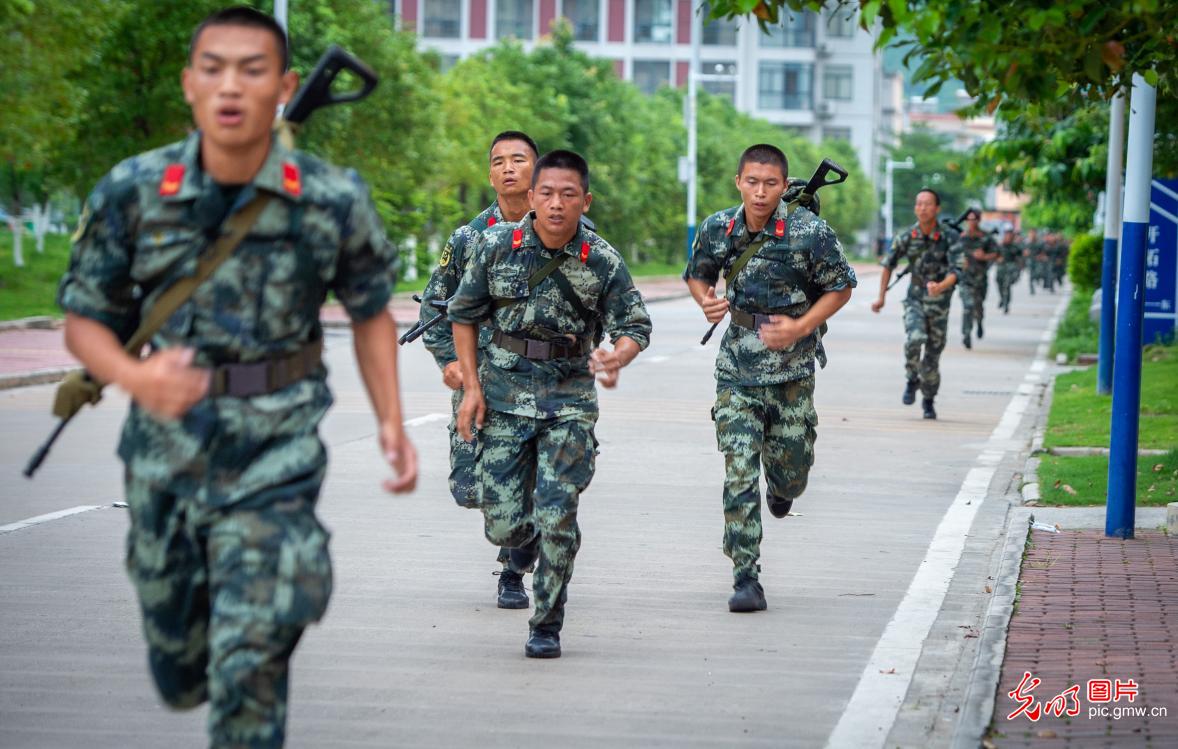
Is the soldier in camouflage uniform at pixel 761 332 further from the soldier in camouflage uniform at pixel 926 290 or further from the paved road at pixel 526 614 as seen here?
the soldier in camouflage uniform at pixel 926 290

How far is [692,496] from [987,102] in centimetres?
479

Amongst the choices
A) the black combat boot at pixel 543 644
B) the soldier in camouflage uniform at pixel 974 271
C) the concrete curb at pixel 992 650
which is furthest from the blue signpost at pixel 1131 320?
the soldier in camouflage uniform at pixel 974 271

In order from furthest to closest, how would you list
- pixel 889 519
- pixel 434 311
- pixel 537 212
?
1. pixel 889 519
2. pixel 434 311
3. pixel 537 212

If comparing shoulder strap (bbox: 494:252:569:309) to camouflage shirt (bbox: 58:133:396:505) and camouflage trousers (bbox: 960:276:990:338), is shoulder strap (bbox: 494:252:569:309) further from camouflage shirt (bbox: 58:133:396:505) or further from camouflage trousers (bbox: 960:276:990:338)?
camouflage trousers (bbox: 960:276:990:338)

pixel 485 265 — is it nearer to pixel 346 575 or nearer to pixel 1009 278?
pixel 346 575

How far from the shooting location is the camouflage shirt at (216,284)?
4.45 meters

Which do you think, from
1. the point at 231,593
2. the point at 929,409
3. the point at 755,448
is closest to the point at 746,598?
the point at 755,448

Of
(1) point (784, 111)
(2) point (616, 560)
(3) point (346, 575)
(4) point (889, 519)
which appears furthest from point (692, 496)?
(1) point (784, 111)

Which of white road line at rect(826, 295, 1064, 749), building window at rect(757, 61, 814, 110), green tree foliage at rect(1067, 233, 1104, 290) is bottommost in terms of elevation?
white road line at rect(826, 295, 1064, 749)

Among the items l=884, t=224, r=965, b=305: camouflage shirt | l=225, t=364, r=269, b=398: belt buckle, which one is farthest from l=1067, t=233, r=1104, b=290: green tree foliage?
l=225, t=364, r=269, b=398: belt buckle

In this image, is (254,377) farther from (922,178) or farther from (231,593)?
(922,178)

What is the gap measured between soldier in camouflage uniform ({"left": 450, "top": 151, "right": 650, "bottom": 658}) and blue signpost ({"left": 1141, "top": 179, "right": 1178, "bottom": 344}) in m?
12.1

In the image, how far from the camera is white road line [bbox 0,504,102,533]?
1027cm

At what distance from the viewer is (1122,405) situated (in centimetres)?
961
